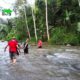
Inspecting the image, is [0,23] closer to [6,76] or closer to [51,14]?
[51,14]

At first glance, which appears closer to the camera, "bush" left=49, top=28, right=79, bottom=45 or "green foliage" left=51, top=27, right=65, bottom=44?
"bush" left=49, top=28, right=79, bottom=45

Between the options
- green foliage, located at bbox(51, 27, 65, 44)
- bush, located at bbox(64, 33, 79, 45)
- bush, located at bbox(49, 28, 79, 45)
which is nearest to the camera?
bush, located at bbox(64, 33, 79, 45)

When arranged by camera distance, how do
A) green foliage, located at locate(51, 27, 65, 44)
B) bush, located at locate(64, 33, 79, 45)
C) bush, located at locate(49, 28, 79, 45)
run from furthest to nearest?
green foliage, located at locate(51, 27, 65, 44), bush, located at locate(49, 28, 79, 45), bush, located at locate(64, 33, 79, 45)

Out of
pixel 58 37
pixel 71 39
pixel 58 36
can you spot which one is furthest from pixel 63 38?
pixel 71 39

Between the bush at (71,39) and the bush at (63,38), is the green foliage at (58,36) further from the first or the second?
the bush at (71,39)

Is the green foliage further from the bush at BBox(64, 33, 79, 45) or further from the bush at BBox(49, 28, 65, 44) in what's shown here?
the bush at BBox(64, 33, 79, 45)

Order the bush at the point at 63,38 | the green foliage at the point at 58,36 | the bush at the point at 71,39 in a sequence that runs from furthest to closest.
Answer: the green foliage at the point at 58,36
the bush at the point at 63,38
the bush at the point at 71,39

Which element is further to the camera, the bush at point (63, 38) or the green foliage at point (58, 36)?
the green foliage at point (58, 36)

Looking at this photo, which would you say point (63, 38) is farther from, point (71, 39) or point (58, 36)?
point (71, 39)

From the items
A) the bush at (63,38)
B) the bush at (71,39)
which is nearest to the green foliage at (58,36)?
the bush at (63,38)

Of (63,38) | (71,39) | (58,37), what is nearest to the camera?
Result: (71,39)

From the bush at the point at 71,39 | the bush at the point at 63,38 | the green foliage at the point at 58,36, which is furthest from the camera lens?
the green foliage at the point at 58,36

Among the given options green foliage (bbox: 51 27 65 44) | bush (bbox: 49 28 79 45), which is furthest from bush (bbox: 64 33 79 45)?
green foliage (bbox: 51 27 65 44)

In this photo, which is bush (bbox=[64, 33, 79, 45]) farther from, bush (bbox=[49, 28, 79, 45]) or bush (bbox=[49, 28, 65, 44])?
bush (bbox=[49, 28, 65, 44])
